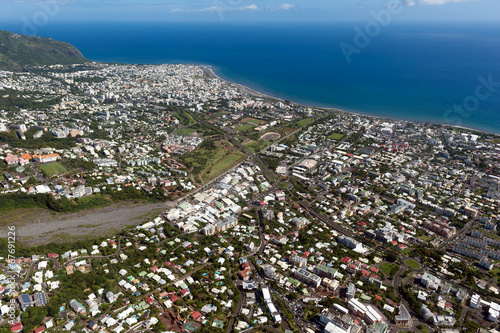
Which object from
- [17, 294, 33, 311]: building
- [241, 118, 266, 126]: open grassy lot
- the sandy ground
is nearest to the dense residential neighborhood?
[17, 294, 33, 311]: building

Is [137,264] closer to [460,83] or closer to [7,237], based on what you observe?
[7,237]

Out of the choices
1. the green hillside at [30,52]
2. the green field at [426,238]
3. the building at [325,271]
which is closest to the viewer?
the building at [325,271]

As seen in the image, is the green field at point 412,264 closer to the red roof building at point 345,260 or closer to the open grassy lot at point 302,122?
the red roof building at point 345,260

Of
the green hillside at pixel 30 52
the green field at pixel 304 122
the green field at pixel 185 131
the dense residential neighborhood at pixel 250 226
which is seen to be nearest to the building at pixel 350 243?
the dense residential neighborhood at pixel 250 226

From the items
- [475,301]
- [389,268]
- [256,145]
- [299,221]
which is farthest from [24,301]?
[256,145]

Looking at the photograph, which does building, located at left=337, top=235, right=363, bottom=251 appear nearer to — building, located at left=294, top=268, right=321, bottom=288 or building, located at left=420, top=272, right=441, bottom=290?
building, located at left=420, top=272, right=441, bottom=290

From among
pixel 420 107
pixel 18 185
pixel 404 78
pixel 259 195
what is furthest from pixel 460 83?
pixel 18 185

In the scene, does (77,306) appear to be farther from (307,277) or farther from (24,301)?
(307,277)

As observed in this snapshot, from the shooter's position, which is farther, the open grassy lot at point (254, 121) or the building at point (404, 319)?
the open grassy lot at point (254, 121)
